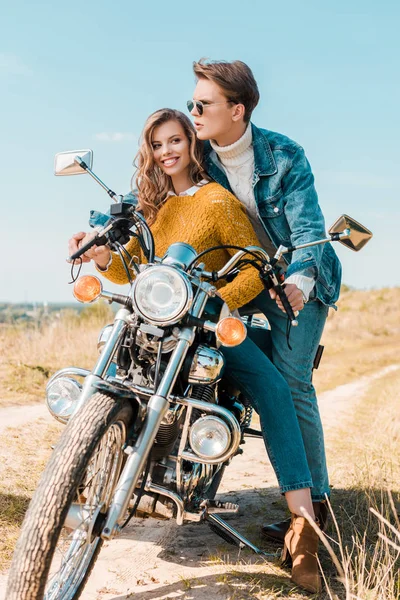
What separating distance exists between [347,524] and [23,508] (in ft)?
6.01

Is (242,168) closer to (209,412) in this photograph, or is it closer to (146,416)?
(209,412)

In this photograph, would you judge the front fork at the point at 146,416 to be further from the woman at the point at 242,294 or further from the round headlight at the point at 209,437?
the woman at the point at 242,294

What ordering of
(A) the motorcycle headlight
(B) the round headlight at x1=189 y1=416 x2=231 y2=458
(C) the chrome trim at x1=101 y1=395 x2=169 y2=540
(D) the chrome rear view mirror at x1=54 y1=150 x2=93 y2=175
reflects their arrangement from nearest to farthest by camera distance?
(C) the chrome trim at x1=101 y1=395 x2=169 y2=540 < (A) the motorcycle headlight < (B) the round headlight at x1=189 y1=416 x2=231 y2=458 < (D) the chrome rear view mirror at x1=54 y1=150 x2=93 y2=175

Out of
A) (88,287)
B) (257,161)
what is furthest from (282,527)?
(257,161)

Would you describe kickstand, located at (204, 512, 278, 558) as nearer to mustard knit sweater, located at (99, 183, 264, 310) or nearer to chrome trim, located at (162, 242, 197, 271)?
mustard knit sweater, located at (99, 183, 264, 310)

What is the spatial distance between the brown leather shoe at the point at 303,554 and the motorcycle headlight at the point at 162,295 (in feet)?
4.26

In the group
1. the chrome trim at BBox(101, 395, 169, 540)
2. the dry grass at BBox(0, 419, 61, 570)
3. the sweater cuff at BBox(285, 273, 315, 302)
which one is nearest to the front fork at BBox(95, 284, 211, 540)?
the chrome trim at BBox(101, 395, 169, 540)

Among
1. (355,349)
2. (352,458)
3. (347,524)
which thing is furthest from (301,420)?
(355,349)

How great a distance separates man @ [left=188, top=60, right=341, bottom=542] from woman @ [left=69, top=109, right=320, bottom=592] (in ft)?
0.68

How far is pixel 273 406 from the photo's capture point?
10.3ft

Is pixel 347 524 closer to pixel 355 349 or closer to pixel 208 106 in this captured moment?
pixel 208 106

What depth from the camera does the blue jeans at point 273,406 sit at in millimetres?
3100

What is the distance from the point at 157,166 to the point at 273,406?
4.54ft

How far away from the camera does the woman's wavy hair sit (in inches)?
139
